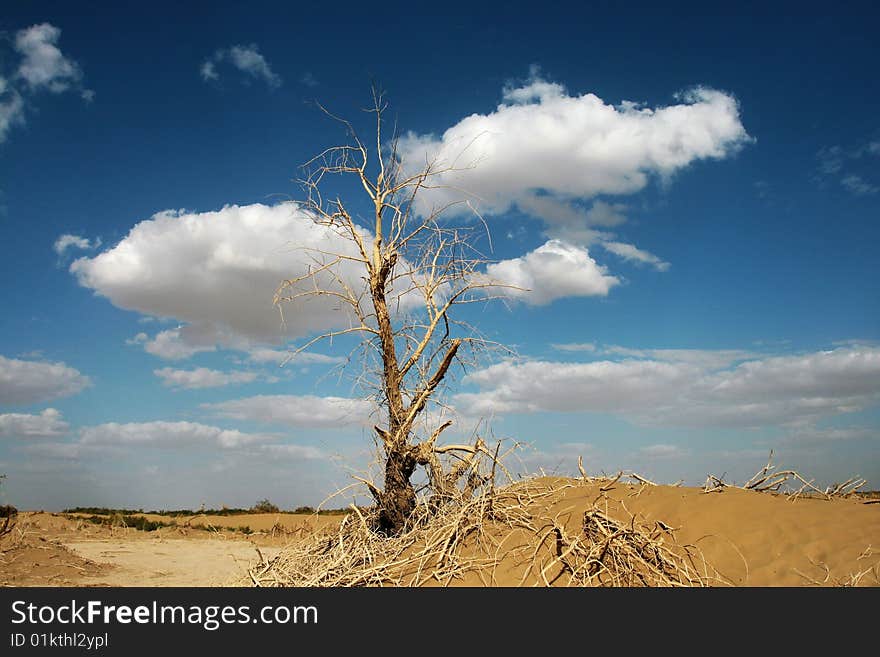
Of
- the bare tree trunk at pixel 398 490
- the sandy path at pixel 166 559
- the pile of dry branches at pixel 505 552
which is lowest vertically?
the sandy path at pixel 166 559

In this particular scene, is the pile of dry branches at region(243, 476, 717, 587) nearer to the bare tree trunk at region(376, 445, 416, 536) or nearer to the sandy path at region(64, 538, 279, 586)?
the bare tree trunk at region(376, 445, 416, 536)

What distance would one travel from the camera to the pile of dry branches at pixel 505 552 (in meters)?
6.47

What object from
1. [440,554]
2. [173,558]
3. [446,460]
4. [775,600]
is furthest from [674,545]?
[173,558]

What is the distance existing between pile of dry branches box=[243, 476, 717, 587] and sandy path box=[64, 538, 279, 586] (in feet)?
16.4

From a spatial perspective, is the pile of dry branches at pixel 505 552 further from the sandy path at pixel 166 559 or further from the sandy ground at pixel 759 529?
the sandy path at pixel 166 559

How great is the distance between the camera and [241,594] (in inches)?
257

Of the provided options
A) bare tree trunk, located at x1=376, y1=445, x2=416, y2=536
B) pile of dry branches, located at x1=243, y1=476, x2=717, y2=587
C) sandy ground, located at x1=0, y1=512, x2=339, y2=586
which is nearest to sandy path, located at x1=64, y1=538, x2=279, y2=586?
sandy ground, located at x1=0, y1=512, x2=339, y2=586

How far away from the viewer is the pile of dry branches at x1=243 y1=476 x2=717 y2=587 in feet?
21.2

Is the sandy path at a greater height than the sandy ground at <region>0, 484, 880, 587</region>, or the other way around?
the sandy ground at <region>0, 484, 880, 587</region>

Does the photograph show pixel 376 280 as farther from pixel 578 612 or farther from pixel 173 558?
pixel 173 558

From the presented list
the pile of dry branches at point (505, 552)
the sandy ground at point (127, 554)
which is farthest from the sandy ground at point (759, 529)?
the sandy ground at point (127, 554)

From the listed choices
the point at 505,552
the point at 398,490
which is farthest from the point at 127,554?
the point at 505,552

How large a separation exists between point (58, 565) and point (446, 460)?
11.3 meters

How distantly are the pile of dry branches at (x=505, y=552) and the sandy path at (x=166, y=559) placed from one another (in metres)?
4.99
